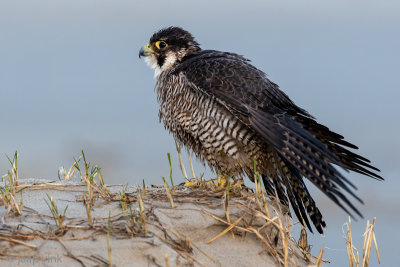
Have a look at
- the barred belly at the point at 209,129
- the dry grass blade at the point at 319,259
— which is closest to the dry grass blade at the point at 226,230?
the dry grass blade at the point at 319,259

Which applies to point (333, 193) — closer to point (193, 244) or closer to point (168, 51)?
point (193, 244)

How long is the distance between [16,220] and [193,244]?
99 cm

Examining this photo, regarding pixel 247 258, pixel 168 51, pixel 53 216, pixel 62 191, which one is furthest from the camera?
pixel 168 51

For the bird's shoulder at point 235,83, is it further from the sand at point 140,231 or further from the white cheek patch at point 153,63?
the sand at point 140,231

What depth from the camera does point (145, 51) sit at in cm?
535

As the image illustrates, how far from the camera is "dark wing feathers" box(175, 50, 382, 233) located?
398cm

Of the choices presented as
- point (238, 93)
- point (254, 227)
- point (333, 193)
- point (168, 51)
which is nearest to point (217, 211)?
point (254, 227)

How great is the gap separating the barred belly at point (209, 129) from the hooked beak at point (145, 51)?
730 millimetres

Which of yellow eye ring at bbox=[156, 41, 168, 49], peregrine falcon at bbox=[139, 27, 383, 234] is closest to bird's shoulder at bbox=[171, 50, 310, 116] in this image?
peregrine falcon at bbox=[139, 27, 383, 234]

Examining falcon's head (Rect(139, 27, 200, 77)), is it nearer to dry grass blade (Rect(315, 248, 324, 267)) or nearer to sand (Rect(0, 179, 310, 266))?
sand (Rect(0, 179, 310, 266))

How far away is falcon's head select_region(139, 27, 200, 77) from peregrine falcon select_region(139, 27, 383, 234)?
36cm

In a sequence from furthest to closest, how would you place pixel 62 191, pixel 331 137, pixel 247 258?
pixel 331 137
pixel 62 191
pixel 247 258

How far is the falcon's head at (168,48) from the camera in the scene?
516cm

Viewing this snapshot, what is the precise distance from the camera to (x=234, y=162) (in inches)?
176
